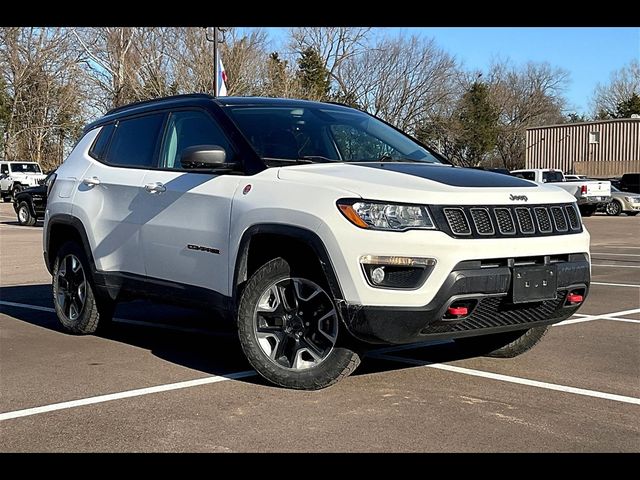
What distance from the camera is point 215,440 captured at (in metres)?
4.27

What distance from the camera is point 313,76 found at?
43906 mm

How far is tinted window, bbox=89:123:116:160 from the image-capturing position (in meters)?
7.24

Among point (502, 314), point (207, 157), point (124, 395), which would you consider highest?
point (207, 157)

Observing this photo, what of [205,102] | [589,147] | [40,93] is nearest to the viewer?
[205,102]

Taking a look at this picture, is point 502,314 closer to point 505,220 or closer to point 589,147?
point 505,220

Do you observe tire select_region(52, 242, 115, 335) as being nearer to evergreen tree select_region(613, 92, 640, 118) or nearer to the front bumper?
the front bumper

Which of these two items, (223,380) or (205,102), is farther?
(205,102)

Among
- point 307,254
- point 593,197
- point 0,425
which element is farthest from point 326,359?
point 593,197

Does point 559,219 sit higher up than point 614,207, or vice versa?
point 614,207

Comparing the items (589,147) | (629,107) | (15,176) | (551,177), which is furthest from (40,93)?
(629,107)

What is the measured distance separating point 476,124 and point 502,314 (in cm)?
5529

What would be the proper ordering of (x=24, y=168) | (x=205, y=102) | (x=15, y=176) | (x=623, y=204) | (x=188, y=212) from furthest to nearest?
(x=24, y=168), (x=15, y=176), (x=623, y=204), (x=205, y=102), (x=188, y=212)
